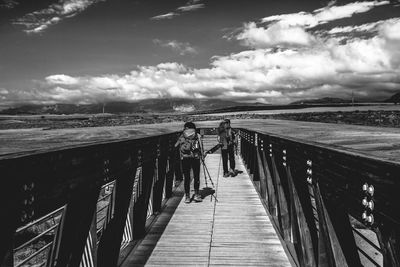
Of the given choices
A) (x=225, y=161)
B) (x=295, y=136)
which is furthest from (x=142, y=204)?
(x=295, y=136)

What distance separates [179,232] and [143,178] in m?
1.20

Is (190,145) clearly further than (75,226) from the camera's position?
Yes

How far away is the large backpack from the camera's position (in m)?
8.09

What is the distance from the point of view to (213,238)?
5699 mm

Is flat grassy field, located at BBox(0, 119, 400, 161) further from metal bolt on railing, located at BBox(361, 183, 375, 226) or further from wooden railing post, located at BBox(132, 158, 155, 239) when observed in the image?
metal bolt on railing, located at BBox(361, 183, 375, 226)

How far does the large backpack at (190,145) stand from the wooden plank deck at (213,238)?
43.8 inches

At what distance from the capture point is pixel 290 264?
4.58 m

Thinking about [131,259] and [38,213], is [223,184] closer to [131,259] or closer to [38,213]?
[131,259]

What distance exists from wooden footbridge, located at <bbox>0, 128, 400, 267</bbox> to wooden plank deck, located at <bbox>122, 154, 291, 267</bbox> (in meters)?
0.02

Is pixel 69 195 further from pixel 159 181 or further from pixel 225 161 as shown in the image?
pixel 225 161

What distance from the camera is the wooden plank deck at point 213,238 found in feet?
15.8

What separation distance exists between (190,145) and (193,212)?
155 centimetres

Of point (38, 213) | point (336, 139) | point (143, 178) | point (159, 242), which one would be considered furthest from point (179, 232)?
point (336, 139)

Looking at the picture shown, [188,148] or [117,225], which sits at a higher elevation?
[188,148]
